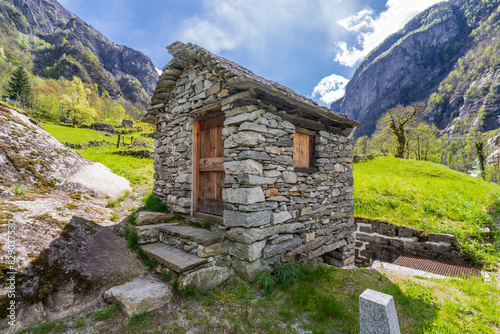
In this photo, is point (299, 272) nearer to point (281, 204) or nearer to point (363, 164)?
point (281, 204)

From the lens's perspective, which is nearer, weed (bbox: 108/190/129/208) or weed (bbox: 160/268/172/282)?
weed (bbox: 160/268/172/282)

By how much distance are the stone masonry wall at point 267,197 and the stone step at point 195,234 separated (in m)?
0.32

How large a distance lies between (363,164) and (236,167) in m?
17.4

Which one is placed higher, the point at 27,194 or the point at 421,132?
the point at 421,132

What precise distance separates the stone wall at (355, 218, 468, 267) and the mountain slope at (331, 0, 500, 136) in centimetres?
7584

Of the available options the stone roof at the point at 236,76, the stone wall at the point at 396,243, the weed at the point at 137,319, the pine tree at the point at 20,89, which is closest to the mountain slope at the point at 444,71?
the stone wall at the point at 396,243

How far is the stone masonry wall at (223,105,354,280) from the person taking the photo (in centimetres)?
383

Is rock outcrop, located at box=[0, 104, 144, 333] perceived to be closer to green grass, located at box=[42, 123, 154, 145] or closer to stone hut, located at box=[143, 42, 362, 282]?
stone hut, located at box=[143, 42, 362, 282]

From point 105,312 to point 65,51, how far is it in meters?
131

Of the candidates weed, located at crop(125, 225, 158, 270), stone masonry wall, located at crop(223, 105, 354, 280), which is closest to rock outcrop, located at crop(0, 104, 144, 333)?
weed, located at crop(125, 225, 158, 270)

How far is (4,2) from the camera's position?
298ft

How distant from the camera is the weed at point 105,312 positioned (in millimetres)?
2979

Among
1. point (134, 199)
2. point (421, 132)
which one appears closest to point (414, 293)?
point (134, 199)

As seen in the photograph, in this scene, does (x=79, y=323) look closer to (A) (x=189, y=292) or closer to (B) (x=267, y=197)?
(A) (x=189, y=292)
